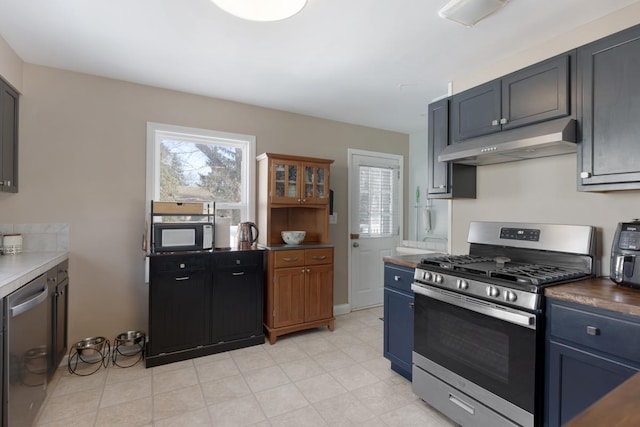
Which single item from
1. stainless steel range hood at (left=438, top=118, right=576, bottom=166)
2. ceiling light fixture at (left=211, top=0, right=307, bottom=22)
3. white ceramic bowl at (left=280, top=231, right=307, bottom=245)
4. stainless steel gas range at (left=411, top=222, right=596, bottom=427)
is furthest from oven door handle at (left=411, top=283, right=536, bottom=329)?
ceiling light fixture at (left=211, top=0, right=307, bottom=22)

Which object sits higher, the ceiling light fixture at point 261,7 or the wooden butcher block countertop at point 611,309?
the ceiling light fixture at point 261,7

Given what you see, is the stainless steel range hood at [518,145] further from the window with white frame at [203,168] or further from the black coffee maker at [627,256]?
the window with white frame at [203,168]

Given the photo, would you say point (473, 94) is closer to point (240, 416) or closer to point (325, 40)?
point (325, 40)

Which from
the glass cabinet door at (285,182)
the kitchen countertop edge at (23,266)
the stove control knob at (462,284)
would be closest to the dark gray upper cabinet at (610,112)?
the stove control knob at (462,284)

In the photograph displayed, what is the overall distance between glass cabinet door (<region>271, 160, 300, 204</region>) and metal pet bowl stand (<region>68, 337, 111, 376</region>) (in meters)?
1.98

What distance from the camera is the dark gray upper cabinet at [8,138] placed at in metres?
2.36

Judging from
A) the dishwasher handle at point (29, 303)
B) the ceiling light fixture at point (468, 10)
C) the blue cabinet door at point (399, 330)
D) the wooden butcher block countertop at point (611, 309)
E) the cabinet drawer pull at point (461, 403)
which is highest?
the ceiling light fixture at point (468, 10)

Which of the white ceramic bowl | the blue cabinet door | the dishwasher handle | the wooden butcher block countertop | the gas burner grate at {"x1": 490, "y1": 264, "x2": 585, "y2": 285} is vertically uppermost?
the white ceramic bowl

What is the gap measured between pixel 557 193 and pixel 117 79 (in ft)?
12.2

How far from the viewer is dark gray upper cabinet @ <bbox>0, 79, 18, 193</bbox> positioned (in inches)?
92.7

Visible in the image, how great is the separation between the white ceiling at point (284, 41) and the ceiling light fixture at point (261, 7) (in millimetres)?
275

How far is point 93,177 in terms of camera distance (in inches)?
113

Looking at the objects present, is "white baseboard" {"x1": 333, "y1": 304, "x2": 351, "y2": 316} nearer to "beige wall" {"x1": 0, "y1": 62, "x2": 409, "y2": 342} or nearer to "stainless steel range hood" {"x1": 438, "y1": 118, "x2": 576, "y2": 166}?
"beige wall" {"x1": 0, "y1": 62, "x2": 409, "y2": 342}

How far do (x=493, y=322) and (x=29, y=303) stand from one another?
261 cm
